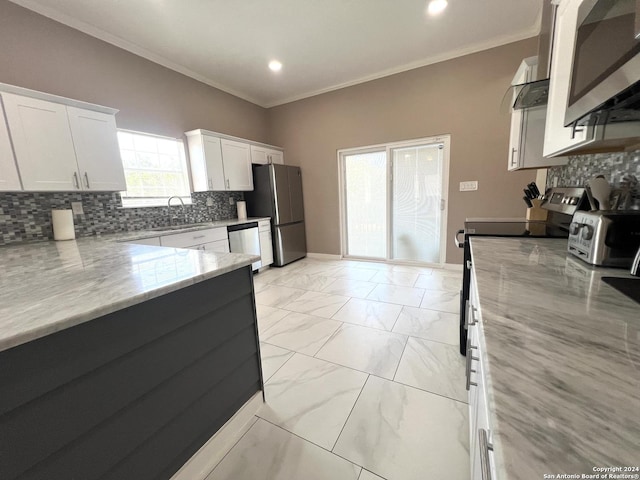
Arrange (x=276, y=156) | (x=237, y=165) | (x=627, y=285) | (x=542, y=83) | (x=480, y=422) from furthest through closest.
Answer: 1. (x=276, y=156)
2. (x=237, y=165)
3. (x=542, y=83)
4. (x=627, y=285)
5. (x=480, y=422)

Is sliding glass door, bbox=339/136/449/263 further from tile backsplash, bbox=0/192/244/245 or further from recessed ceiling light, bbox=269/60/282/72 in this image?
tile backsplash, bbox=0/192/244/245

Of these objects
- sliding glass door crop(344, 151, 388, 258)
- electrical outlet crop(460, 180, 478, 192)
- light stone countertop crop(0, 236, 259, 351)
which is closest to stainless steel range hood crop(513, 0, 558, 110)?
electrical outlet crop(460, 180, 478, 192)

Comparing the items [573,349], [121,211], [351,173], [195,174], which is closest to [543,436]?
[573,349]

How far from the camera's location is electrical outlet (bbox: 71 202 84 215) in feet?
8.06

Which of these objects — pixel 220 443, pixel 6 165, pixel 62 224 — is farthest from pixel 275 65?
pixel 220 443

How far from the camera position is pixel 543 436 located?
1.13 feet

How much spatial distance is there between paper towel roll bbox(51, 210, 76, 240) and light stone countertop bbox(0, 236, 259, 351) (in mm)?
662

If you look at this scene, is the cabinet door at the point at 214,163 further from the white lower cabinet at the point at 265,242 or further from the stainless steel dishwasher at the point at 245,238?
the white lower cabinet at the point at 265,242

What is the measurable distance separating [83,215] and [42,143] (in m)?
0.73

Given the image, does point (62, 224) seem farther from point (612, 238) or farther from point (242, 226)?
point (612, 238)

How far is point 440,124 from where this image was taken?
3500 mm

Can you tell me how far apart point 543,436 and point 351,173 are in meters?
4.28

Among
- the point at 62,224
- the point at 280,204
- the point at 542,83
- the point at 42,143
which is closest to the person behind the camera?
the point at 542,83

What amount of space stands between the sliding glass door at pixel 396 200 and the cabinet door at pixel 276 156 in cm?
118
